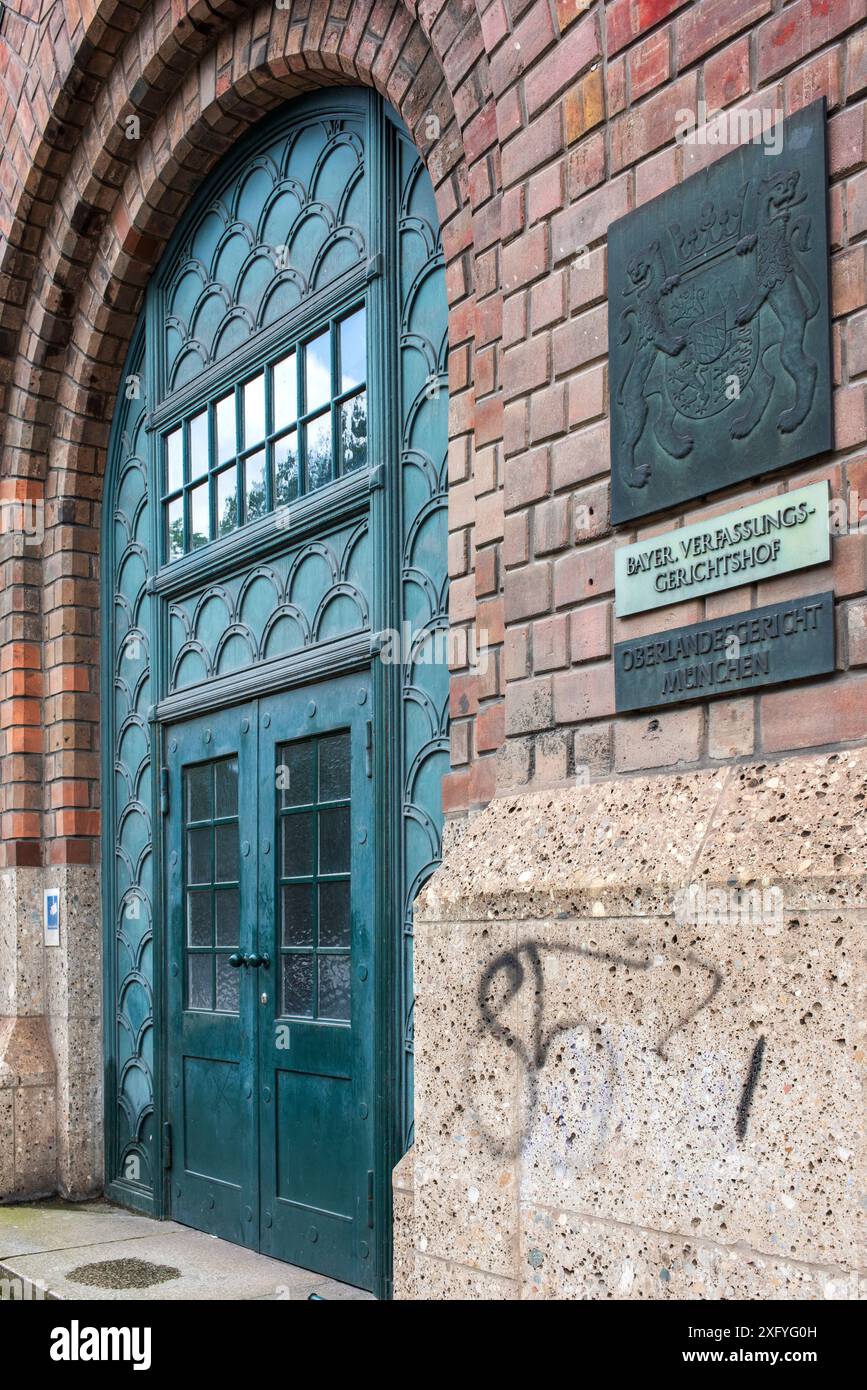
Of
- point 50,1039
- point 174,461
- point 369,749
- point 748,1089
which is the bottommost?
point 50,1039

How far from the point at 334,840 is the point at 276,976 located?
26.7 inches

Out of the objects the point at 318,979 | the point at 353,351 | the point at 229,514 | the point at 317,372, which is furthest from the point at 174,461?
the point at 318,979

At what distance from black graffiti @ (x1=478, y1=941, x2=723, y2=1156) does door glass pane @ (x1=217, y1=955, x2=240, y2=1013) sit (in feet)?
9.77

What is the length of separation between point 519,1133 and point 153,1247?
339cm

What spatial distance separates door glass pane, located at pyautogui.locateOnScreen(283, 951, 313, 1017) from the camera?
5258 millimetres

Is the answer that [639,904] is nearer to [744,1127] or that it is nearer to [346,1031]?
[744,1127]

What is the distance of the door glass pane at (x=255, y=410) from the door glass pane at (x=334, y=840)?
65.9 inches

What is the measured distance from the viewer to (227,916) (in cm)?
591

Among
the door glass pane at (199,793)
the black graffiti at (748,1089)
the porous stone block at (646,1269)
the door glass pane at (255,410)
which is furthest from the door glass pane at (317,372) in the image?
the black graffiti at (748,1089)

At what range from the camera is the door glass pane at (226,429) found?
6086 millimetres

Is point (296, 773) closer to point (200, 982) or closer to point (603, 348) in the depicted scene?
point (200, 982)

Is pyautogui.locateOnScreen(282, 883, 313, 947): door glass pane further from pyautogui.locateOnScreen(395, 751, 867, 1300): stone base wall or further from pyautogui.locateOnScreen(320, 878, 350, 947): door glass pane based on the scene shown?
pyautogui.locateOnScreen(395, 751, 867, 1300): stone base wall

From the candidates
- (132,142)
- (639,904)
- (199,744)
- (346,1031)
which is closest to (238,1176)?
(346,1031)

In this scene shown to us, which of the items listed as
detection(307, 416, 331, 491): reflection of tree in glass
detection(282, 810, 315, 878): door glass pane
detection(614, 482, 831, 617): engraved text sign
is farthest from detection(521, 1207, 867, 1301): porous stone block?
detection(307, 416, 331, 491): reflection of tree in glass
